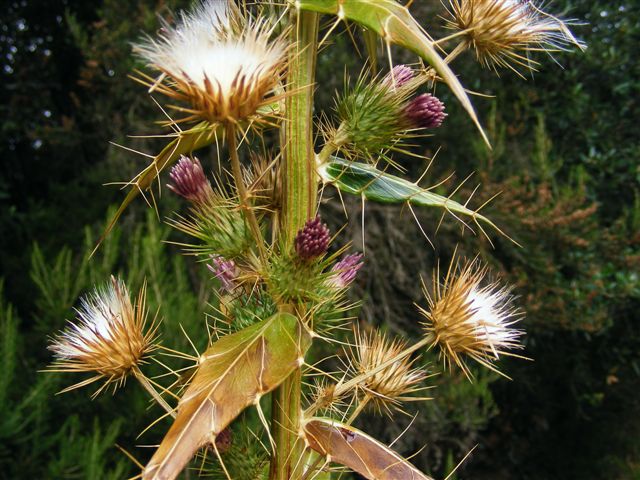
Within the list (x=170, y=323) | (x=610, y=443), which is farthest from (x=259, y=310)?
(x=610, y=443)

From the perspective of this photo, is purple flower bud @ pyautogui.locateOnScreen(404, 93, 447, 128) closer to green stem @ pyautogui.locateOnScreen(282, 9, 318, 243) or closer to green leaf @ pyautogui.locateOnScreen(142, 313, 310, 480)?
green stem @ pyautogui.locateOnScreen(282, 9, 318, 243)

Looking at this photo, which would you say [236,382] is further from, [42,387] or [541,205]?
[541,205]

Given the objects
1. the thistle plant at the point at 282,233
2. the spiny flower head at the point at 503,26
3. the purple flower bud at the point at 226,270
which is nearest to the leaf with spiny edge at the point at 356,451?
the thistle plant at the point at 282,233

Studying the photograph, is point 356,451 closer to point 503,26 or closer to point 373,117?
point 373,117

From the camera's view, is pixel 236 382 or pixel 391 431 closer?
pixel 236 382

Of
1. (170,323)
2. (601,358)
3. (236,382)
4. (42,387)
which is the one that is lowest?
(42,387)

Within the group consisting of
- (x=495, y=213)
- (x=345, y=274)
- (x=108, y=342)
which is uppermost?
(x=495, y=213)

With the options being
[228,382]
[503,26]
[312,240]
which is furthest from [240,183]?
[503,26]
